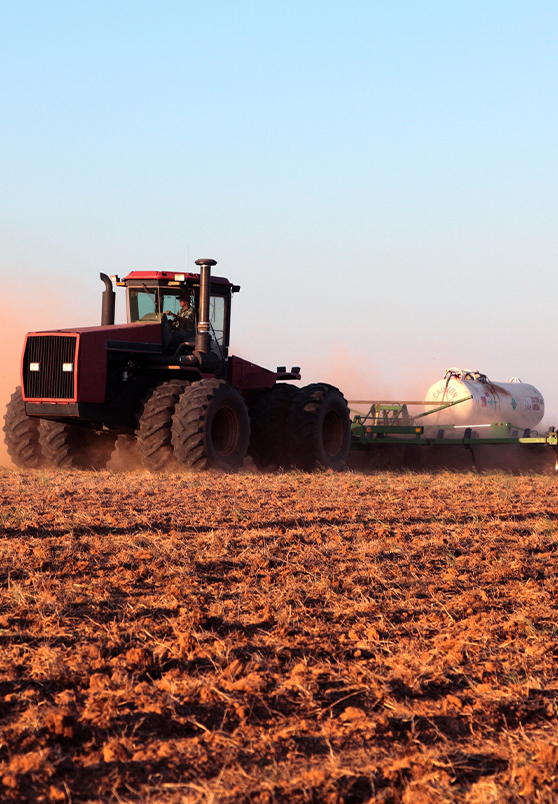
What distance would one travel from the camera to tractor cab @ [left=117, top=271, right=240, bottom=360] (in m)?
14.2

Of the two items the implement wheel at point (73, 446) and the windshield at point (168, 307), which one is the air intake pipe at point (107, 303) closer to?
the windshield at point (168, 307)

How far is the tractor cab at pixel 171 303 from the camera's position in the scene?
14164 millimetres

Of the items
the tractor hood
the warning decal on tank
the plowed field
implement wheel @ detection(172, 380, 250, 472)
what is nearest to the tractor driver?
the tractor hood

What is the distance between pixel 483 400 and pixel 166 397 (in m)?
9.51

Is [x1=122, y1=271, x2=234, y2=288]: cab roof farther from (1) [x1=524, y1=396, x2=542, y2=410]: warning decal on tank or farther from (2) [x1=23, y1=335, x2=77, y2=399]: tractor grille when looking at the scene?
(1) [x1=524, y1=396, x2=542, y2=410]: warning decal on tank

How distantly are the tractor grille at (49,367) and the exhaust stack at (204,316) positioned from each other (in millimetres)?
2109

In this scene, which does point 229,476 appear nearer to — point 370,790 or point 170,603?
point 170,603

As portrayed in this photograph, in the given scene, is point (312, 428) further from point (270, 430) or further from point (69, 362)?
point (69, 362)

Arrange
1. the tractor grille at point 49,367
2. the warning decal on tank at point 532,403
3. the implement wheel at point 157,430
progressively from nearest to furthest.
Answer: the implement wheel at point 157,430 → the tractor grille at point 49,367 → the warning decal on tank at point 532,403

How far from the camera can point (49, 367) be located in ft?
42.3

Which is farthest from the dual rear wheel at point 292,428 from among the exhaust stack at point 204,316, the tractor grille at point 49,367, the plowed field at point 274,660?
the plowed field at point 274,660

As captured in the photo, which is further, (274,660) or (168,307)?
(168,307)

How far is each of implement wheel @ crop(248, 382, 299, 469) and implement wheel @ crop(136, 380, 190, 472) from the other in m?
2.45

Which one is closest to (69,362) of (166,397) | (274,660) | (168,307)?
(166,397)
